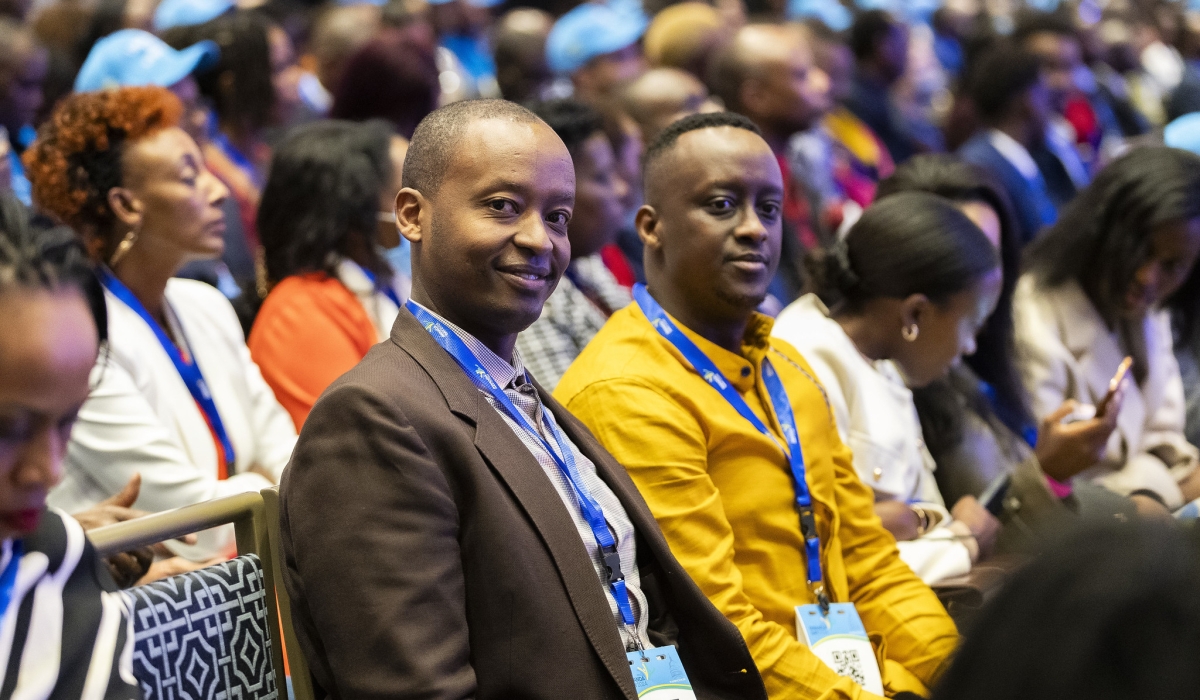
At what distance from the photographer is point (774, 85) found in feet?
16.8

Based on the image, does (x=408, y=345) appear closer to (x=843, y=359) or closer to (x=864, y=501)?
(x=864, y=501)

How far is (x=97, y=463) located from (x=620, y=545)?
1.22m

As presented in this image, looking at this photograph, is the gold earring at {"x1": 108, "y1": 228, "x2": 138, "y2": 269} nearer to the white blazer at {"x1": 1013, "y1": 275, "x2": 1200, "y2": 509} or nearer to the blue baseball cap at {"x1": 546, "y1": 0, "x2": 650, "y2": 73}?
the white blazer at {"x1": 1013, "y1": 275, "x2": 1200, "y2": 509}

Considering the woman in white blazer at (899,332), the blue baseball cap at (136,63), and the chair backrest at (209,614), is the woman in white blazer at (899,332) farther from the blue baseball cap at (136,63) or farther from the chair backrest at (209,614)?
the blue baseball cap at (136,63)

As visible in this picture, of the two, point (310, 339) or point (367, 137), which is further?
point (367, 137)

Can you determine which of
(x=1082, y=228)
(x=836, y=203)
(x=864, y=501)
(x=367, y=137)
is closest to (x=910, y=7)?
(x=836, y=203)

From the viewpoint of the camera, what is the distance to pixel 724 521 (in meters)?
2.15

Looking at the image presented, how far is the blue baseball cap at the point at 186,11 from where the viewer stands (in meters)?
5.41

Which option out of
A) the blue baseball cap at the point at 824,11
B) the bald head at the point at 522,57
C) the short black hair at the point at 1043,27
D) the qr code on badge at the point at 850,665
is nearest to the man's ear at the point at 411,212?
the qr code on badge at the point at 850,665

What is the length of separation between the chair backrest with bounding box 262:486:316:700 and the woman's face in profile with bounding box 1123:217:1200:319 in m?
2.73

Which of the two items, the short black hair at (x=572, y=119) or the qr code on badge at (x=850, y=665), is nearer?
the qr code on badge at (x=850, y=665)

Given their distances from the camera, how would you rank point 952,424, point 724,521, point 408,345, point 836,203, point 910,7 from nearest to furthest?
point 408,345, point 724,521, point 952,424, point 836,203, point 910,7

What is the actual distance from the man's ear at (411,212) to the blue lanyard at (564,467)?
121 mm

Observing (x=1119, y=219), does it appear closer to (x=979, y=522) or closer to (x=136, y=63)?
(x=979, y=522)
